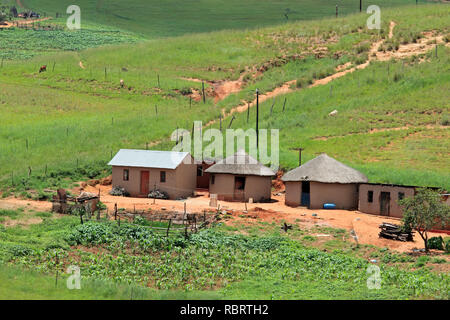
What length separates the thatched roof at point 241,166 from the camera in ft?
156

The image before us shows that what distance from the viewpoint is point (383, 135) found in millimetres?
57188

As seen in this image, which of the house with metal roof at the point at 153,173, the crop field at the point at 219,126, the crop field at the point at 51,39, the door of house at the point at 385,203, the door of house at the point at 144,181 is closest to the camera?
the crop field at the point at 219,126

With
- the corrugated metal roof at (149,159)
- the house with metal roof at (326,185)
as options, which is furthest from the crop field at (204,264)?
the corrugated metal roof at (149,159)

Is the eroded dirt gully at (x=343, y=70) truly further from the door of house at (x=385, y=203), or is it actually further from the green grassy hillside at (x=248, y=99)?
the door of house at (x=385, y=203)

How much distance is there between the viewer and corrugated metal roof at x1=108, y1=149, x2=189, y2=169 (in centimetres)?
4825

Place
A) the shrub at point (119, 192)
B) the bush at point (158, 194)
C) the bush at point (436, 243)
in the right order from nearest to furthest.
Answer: the bush at point (436, 243)
the bush at point (158, 194)
the shrub at point (119, 192)

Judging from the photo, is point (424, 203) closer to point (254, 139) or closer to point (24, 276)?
point (24, 276)

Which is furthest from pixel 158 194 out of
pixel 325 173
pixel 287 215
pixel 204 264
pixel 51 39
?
pixel 51 39

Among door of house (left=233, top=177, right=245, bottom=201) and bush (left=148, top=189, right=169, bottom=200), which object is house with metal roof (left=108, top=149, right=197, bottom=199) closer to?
bush (left=148, top=189, right=169, bottom=200)

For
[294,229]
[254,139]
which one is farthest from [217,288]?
[254,139]

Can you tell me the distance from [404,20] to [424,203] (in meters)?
→ 51.6

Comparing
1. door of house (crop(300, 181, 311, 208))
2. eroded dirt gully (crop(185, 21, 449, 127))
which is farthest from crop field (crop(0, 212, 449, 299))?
eroded dirt gully (crop(185, 21, 449, 127))

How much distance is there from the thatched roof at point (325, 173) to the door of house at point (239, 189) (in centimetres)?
276

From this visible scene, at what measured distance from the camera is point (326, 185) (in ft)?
148
